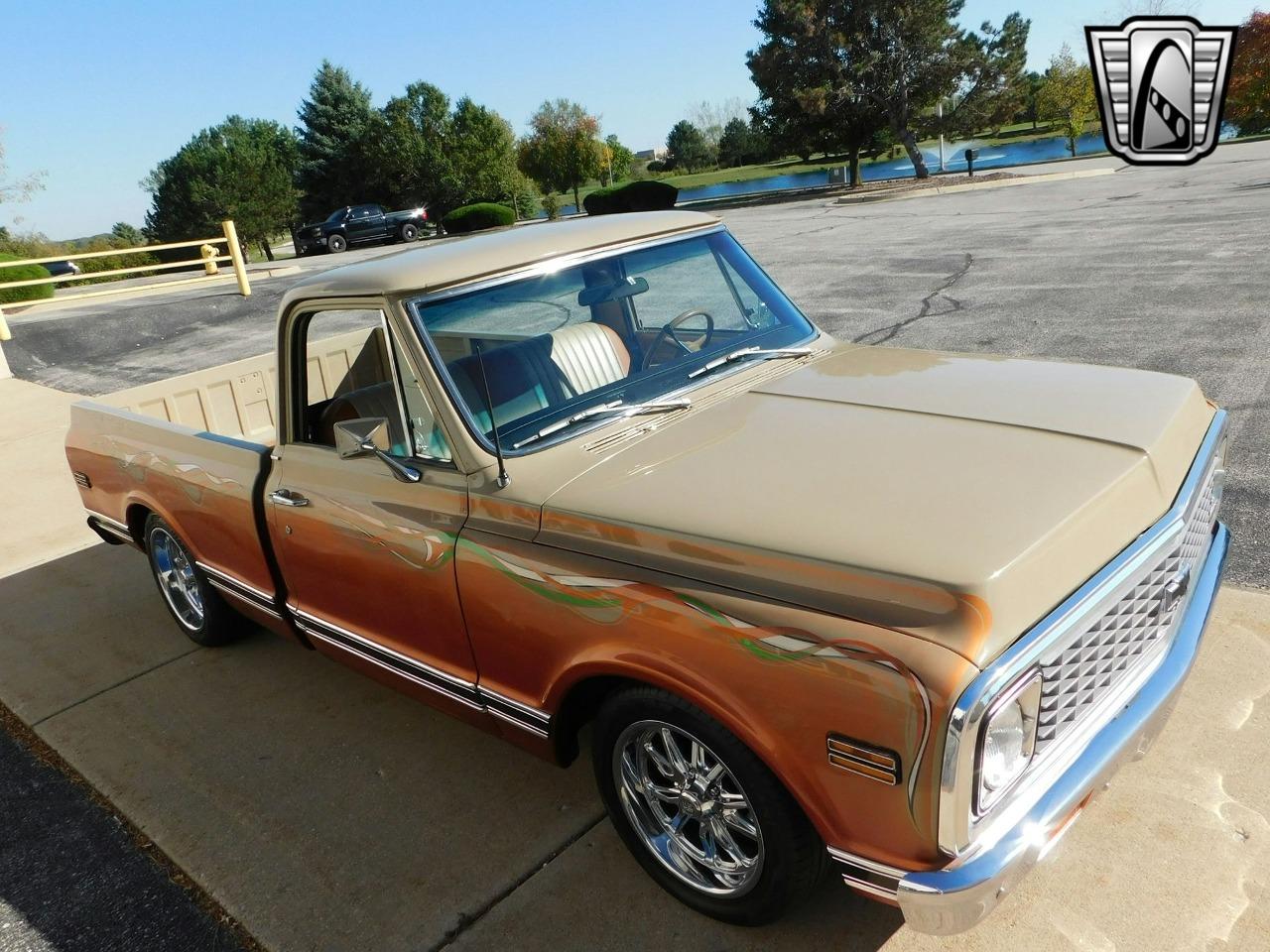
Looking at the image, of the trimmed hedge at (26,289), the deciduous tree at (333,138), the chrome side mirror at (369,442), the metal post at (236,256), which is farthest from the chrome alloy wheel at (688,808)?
the deciduous tree at (333,138)

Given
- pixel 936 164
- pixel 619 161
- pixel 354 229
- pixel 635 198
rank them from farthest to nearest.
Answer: pixel 619 161 < pixel 936 164 < pixel 635 198 < pixel 354 229

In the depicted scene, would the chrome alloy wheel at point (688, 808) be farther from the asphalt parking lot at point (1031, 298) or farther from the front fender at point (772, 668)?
the asphalt parking lot at point (1031, 298)

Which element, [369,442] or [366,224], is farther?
[366,224]

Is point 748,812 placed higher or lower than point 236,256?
lower

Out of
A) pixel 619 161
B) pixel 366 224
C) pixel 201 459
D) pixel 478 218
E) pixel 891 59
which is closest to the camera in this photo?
pixel 201 459

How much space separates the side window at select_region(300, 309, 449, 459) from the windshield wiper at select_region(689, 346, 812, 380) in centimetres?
95

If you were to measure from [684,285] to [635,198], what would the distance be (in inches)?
1401

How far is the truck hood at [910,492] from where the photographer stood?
2.10 m

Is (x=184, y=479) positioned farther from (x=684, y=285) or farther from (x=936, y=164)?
(x=936, y=164)

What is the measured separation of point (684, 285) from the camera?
12.8 ft

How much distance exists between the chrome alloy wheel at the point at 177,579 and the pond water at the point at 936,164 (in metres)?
38.2

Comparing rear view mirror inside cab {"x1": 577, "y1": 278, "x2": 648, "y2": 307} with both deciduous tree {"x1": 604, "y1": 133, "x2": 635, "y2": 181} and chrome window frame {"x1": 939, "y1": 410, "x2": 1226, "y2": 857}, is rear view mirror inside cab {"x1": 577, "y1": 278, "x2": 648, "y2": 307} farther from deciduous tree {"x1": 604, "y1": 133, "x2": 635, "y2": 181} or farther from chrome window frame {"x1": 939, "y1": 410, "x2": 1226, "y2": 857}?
deciduous tree {"x1": 604, "y1": 133, "x2": 635, "y2": 181}

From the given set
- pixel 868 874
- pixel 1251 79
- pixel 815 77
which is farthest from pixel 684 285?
pixel 1251 79

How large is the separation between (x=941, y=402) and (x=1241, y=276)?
31.2 ft
